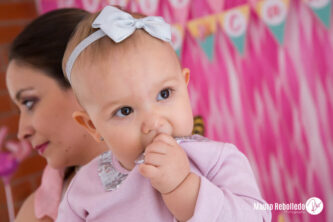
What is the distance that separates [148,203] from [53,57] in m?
0.66

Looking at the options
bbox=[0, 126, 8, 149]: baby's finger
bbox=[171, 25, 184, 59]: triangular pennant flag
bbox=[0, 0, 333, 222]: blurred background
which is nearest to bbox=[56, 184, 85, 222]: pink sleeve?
bbox=[0, 0, 333, 222]: blurred background

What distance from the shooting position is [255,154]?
1826 millimetres

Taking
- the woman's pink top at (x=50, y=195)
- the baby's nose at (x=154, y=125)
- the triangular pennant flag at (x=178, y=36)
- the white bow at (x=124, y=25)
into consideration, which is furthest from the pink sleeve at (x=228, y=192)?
the triangular pennant flag at (x=178, y=36)

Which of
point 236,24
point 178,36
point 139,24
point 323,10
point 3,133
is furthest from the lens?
point 3,133

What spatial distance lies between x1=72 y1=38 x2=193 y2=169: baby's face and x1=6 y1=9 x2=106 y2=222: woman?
1.45 ft

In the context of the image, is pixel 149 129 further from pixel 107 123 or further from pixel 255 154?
pixel 255 154

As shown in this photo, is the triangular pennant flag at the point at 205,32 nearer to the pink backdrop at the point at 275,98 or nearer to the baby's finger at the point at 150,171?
the pink backdrop at the point at 275,98

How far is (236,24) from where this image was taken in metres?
1.80

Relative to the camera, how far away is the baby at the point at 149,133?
68 centimetres

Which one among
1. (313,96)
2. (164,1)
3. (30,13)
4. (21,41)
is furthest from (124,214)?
(30,13)

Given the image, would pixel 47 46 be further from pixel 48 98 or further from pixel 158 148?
pixel 158 148

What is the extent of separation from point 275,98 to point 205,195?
43.5 inches

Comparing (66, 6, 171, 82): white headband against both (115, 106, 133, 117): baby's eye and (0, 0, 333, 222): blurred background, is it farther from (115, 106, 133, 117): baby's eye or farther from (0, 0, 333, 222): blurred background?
(0, 0, 333, 222): blurred background

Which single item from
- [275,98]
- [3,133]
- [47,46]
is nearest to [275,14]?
[275,98]
